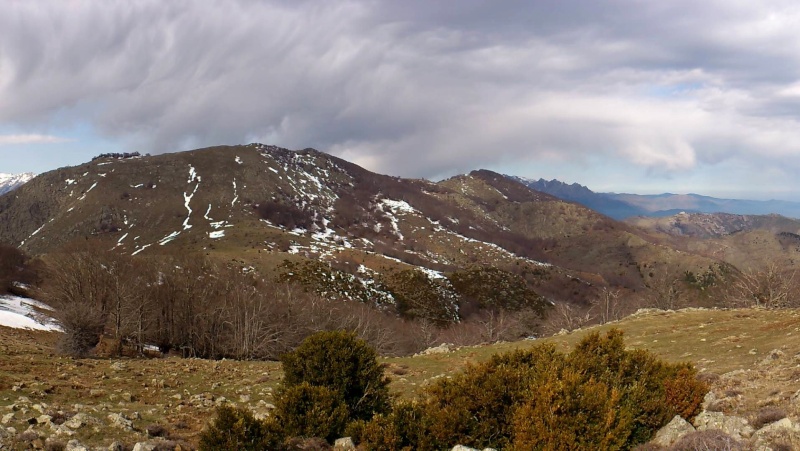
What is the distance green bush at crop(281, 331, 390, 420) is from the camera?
15.1m

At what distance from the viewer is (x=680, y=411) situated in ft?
42.8

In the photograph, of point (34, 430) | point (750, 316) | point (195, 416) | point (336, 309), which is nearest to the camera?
point (34, 430)

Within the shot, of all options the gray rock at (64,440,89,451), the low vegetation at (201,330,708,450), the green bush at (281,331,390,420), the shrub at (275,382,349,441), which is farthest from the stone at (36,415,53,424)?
the green bush at (281,331,390,420)

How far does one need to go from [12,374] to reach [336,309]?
62087mm

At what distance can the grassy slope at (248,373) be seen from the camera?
15297 millimetres

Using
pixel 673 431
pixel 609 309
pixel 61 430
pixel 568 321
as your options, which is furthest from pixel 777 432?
pixel 609 309

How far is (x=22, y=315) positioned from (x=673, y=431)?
56121mm

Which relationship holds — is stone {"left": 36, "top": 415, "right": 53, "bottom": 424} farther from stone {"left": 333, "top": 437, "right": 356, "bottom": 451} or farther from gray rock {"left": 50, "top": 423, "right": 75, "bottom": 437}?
stone {"left": 333, "top": 437, "right": 356, "bottom": 451}

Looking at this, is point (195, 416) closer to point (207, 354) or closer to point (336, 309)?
point (207, 354)

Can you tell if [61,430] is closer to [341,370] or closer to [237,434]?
[237,434]

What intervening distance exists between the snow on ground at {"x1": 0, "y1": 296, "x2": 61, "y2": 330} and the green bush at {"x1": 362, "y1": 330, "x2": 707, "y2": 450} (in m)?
43.2

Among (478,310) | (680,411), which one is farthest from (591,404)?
(478,310)

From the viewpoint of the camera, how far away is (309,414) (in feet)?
43.1

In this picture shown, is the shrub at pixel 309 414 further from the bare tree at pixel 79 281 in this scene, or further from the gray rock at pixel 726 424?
the bare tree at pixel 79 281
